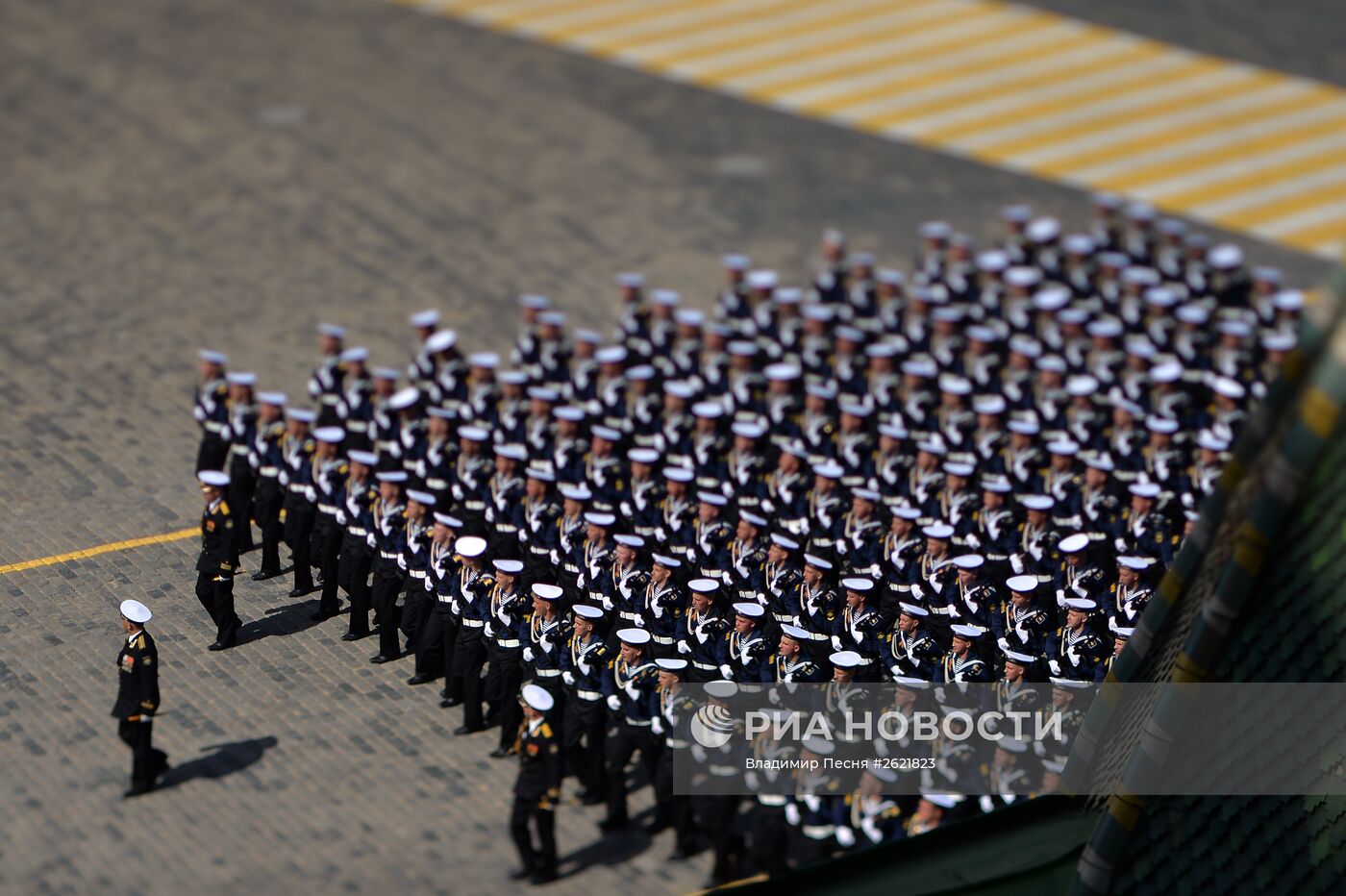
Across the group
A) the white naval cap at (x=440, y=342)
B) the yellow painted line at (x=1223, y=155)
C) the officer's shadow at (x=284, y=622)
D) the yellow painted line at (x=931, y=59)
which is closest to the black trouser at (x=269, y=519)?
the officer's shadow at (x=284, y=622)

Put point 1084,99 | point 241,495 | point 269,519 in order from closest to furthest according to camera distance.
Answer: point 241,495, point 269,519, point 1084,99

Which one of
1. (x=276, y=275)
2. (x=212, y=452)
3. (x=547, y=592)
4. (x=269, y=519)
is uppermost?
(x=547, y=592)

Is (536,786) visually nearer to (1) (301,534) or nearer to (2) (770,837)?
(2) (770,837)

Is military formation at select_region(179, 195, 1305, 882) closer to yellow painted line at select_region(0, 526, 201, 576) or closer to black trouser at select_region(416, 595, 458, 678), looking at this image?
black trouser at select_region(416, 595, 458, 678)

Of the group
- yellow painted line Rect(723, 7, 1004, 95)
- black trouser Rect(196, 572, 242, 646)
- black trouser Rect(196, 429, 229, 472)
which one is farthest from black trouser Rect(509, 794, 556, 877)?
yellow painted line Rect(723, 7, 1004, 95)

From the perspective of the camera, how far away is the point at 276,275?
2861cm

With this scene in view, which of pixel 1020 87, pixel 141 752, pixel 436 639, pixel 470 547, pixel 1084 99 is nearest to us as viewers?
pixel 141 752

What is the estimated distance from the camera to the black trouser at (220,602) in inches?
742

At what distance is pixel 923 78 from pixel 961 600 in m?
19.3

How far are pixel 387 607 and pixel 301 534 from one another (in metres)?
1.77

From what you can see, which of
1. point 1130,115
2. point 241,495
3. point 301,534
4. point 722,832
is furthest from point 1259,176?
point 722,832

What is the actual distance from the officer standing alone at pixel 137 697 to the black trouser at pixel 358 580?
9.61ft

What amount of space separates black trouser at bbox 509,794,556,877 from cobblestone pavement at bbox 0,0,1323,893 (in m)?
0.25

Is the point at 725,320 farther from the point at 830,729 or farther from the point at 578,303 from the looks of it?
the point at 830,729
